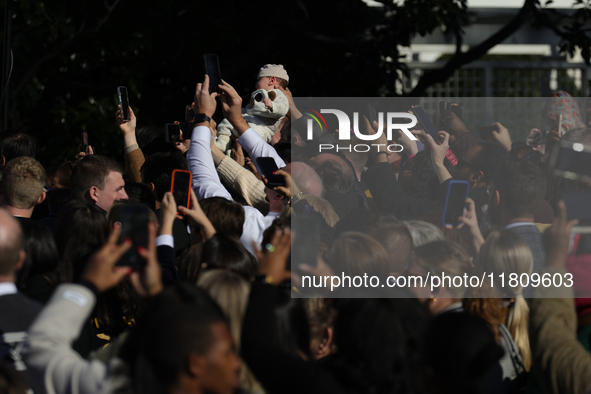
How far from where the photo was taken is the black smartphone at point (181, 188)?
2.88m

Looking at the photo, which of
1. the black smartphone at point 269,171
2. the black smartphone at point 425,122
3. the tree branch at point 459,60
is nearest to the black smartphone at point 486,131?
the black smartphone at point 425,122

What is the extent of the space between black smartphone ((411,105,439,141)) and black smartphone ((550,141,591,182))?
19.9 inches

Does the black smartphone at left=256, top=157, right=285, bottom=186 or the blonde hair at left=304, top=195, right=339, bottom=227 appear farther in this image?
Result: the black smartphone at left=256, top=157, right=285, bottom=186

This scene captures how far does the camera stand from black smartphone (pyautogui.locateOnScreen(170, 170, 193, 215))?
2879 mm

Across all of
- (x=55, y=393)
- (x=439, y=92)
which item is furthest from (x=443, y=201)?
(x=439, y=92)

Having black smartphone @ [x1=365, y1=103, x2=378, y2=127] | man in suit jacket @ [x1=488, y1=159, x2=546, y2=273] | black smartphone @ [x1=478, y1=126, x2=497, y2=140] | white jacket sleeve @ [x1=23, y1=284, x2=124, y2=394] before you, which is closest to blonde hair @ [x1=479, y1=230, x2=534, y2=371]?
man in suit jacket @ [x1=488, y1=159, x2=546, y2=273]

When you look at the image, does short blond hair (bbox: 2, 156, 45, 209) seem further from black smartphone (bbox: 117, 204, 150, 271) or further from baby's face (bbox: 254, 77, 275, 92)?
black smartphone (bbox: 117, 204, 150, 271)

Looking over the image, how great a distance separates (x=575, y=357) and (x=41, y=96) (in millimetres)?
6818

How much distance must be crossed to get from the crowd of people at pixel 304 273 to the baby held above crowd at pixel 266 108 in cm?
10

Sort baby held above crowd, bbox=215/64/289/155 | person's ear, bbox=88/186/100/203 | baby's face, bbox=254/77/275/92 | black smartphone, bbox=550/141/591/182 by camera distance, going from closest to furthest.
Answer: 1. black smartphone, bbox=550/141/591/182
2. person's ear, bbox=88/186/100/203
3. baby held above crowd, bbox=215/64/289/155
4. baby's face, bbox=254/77/275/92

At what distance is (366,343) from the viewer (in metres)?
1.91

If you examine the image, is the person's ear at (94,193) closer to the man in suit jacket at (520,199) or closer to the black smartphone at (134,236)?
the black smartphone at (134,236)

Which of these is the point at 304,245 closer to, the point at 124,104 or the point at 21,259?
the point at 21,259

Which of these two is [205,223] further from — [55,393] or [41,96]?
[41,96]
